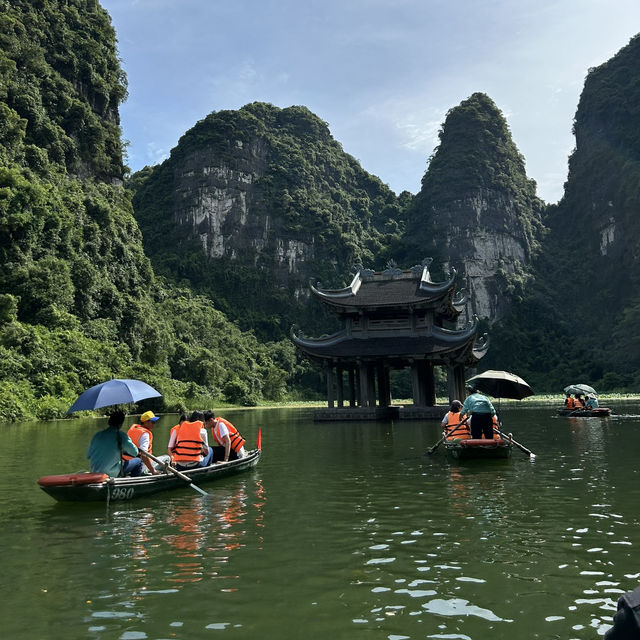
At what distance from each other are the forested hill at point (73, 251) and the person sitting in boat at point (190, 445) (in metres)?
23.6

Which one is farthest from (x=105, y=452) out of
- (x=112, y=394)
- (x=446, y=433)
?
(x=446, y=433)

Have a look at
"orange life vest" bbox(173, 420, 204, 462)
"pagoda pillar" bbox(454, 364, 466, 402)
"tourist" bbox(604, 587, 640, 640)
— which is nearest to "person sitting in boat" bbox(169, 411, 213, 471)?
"orange life vest" bbox(173, 420, 204, 462)

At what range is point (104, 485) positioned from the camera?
9.11m

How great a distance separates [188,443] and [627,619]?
34.1 ft

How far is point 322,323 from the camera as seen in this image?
111m

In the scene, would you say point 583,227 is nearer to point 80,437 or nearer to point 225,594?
point 80,437

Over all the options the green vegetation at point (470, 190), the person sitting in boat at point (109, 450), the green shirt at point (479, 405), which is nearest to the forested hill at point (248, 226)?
the green vegetation at point (470, 190)

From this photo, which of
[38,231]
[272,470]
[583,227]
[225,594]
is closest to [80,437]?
[272,470]

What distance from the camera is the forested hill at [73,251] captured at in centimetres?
3859

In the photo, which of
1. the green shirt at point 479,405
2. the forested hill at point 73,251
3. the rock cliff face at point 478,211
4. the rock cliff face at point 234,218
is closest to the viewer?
the green shirt at point 479,405

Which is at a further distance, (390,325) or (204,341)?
(204,341)

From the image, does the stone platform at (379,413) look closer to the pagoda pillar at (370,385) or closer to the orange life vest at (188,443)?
the pagoda pillar at (370,385)

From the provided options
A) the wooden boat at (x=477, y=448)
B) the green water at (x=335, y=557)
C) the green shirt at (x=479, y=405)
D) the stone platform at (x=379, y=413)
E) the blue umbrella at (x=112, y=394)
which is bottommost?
the green water at (x=335, y=557)

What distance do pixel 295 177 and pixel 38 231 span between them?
82.9 m
